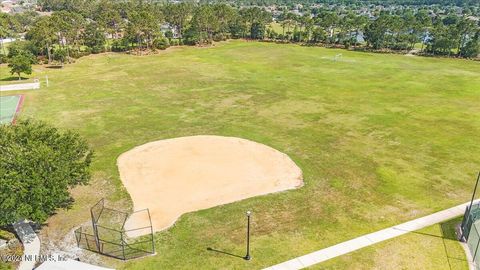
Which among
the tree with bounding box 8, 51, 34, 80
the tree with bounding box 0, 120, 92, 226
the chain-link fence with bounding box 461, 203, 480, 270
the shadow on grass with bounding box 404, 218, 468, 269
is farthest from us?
the tree with bounding box 8, 51, 34, 80

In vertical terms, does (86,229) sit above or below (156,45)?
below

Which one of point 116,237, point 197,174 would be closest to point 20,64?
point 197,174

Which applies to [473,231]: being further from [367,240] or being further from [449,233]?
[367,240]

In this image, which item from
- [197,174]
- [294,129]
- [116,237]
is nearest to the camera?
[116,237]

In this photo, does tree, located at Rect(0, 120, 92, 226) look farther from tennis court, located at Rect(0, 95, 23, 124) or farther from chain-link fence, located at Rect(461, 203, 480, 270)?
chain-link fence, located at Rect(461, 203, 480, 270)

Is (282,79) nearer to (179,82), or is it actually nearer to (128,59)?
(179,82)

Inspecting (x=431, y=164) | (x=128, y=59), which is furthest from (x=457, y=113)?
(x=128, y=59)

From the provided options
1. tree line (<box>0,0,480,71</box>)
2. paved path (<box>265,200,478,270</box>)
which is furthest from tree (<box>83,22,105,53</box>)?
paved path (<box>265,200,478,270</box>)
